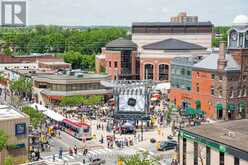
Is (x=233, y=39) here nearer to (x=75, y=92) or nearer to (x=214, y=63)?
(x=214, y=63)

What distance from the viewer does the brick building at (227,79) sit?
2717 inches

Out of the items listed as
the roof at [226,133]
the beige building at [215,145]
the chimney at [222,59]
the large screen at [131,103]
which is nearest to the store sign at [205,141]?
the beige building at [215,145]

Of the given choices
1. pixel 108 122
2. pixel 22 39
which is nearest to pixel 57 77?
pixel 108 122

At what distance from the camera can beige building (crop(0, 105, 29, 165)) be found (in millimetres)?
44188

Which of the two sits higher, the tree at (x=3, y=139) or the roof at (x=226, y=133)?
the roof at (x=226, y=133)

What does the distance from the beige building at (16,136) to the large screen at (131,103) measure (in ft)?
64.6

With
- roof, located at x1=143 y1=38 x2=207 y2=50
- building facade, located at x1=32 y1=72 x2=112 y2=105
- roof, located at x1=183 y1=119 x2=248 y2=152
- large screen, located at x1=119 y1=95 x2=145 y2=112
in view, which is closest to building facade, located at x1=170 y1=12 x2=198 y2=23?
roof, located at x1=143 y1=38 x2=207 y2=50

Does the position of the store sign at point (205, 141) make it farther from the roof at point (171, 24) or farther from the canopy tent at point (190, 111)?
the roof at point (171, 24)

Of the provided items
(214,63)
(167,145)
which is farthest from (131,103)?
(214,63)

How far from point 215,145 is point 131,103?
27.6 meters

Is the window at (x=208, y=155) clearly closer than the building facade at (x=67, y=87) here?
Yes

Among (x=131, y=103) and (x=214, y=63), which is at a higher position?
(x=214, y=63)

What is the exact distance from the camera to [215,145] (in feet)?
119

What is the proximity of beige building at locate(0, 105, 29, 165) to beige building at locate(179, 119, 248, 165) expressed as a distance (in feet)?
46.3
